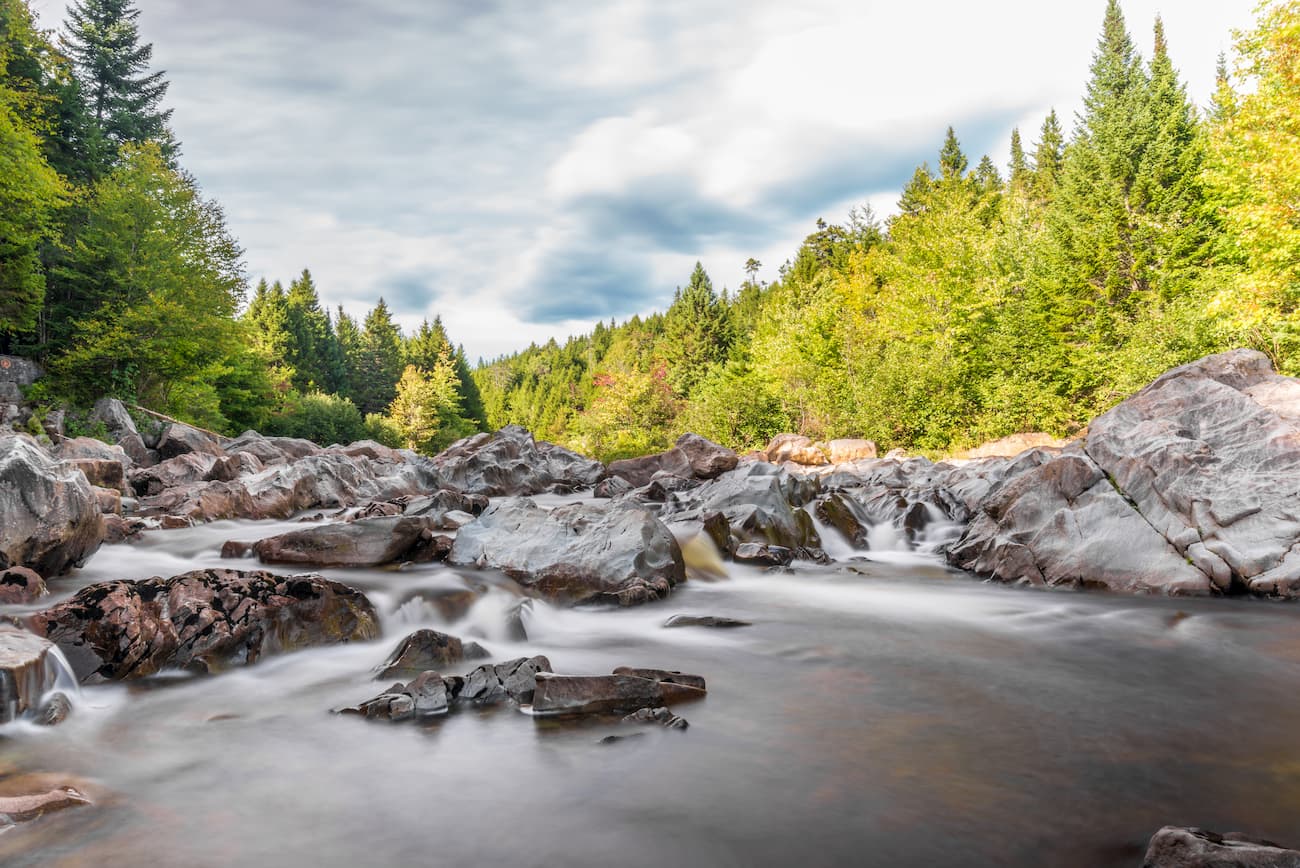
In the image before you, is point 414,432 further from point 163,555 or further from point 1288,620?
point 1288,620

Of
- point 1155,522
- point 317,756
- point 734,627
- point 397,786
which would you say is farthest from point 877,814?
point 1155,522

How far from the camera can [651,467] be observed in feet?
83.4

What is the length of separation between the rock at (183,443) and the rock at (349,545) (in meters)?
15.1

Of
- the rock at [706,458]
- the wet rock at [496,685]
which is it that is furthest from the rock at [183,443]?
the wet rock at [496,685]

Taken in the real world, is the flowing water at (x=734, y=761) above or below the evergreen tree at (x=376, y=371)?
below

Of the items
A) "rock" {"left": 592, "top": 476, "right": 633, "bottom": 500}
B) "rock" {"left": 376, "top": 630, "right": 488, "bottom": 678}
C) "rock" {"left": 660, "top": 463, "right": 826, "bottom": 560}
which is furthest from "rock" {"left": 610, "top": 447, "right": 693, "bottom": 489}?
"rock" {"left": 376, "top": 630, "right": 488, "bottom": 678}

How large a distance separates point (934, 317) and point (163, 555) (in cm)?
3117

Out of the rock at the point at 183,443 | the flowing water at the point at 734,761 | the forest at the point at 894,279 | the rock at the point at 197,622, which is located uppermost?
the forest at the point at 894,279

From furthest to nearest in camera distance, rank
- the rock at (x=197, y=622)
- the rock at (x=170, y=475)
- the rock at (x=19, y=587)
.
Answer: the rock at (x=170, y=475)
the rock at (x=19, y=587)
the rock at (x=197, y=622)

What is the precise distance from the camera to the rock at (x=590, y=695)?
4621 mm

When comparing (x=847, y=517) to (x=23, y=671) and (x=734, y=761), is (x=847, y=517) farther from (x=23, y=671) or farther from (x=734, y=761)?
(x=23, y=671)

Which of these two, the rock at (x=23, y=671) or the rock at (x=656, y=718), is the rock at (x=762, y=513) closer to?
the rock at (x=656, y=718)

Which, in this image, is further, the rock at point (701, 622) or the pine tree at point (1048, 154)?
the pine tree at point (1048, 154)

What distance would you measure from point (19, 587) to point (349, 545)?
3.36 metres
